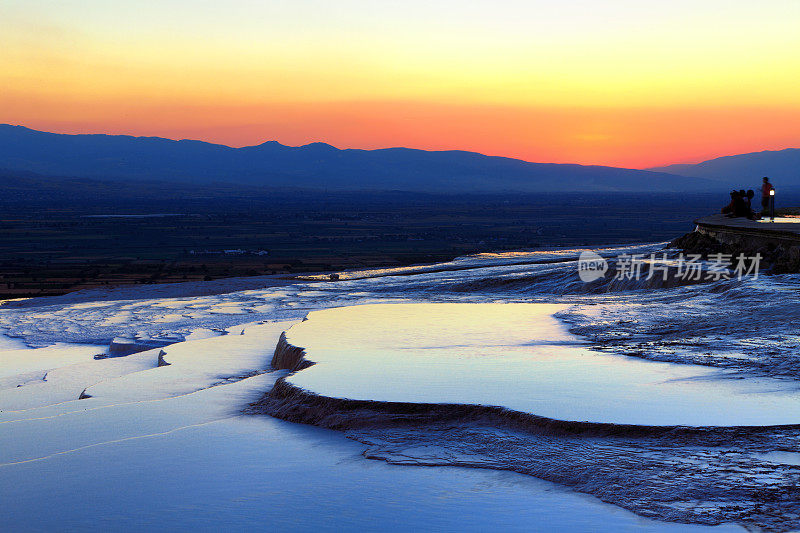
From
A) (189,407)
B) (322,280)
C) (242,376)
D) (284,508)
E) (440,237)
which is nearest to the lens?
(284,508)

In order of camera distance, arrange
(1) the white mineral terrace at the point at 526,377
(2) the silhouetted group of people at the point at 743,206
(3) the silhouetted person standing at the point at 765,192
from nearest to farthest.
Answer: (1) the white mineral terrace at the point at 526,377 → (3) the silhouetted person standing at the point at 765,192 → (2) the silhouetted group of people at the point at 743,206

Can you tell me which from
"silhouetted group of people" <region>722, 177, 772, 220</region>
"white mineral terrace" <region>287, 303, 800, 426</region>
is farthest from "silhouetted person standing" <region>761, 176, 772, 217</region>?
"white mineral terrace" <region>287, 303, 800, 426</region>

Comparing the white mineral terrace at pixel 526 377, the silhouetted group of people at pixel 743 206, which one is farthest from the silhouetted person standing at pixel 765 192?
the white mineral terrace at pixel 526 377

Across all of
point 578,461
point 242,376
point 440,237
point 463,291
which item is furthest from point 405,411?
point 440,237

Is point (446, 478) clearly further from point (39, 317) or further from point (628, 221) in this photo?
point (628, 221)

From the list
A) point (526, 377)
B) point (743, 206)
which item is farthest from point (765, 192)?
point (526, 377)

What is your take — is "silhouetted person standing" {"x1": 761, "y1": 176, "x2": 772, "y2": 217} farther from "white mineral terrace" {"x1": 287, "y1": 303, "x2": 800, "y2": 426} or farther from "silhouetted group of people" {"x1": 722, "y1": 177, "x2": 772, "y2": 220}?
"white mineral terrace" {"x1": 287, "y1": 303, "x2": 800, "y2": 426}

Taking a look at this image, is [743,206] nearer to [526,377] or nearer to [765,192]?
[765,192]

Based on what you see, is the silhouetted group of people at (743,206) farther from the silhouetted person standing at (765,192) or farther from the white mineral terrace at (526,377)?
the white mineral terrace at (526,377)
